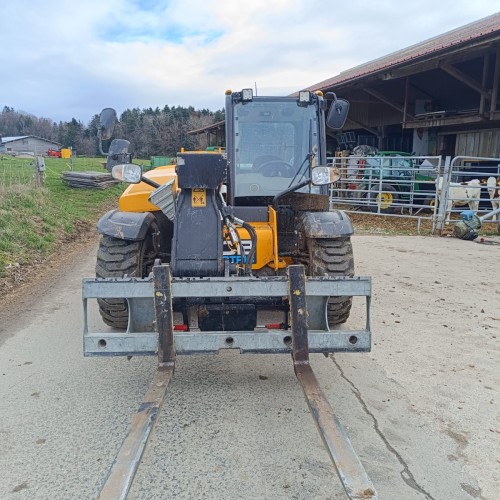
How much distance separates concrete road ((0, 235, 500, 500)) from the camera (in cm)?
283

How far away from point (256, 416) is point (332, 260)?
1.56m

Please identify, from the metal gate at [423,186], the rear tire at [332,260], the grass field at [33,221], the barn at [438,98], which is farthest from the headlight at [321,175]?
the barn at [438,98]

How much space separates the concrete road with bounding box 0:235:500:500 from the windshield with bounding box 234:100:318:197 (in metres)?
1.87

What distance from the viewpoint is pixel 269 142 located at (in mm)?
5246

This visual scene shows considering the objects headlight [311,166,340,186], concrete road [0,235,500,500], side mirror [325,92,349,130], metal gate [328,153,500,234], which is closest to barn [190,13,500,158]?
metal gate [328,153,500,234]

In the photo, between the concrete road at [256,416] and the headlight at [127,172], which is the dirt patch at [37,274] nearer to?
the concrete road at [256,416]

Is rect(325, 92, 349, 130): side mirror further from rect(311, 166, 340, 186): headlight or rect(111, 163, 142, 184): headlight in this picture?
rect(111, 163, 142, 184): headlight

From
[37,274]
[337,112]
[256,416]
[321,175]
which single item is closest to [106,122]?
[321,175]

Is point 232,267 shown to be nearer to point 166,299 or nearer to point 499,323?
point 166,299

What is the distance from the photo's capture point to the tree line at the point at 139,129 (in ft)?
50.4

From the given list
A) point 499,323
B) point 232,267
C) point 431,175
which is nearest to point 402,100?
point 431,175

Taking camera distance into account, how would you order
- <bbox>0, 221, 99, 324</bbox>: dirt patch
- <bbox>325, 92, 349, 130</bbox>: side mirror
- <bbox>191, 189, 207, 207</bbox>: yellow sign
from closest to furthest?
<bbox>191, 189, 207, 207</bbox>: yellow sign, <bbox>325, 92, 349, 130</bbox>: side mirror, <bbox>0, 221, 99, 324</bbox>: dirt patch

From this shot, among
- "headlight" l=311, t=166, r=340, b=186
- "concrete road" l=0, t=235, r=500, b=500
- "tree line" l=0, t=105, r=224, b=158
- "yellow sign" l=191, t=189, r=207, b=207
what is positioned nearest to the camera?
"concrete road" l=0, t=235, r=500, b=500

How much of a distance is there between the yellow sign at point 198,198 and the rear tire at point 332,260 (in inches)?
44.6
